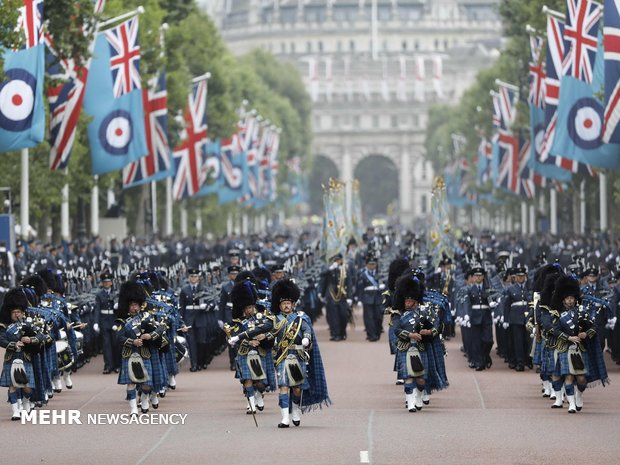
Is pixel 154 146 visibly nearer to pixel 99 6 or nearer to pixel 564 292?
pixel 99 6

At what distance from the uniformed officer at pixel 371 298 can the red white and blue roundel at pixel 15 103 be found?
7.59m

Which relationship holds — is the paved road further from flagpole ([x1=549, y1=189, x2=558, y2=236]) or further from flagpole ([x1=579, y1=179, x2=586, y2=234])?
flagpole ([x1=549, y1=189, x2=558, y2=236])

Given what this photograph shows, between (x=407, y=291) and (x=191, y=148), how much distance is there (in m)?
47.4

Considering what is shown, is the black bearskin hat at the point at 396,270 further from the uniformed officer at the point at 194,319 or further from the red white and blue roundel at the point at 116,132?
the red white and blue roundel at the point at 116,132

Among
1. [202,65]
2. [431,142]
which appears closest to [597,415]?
[202,65]

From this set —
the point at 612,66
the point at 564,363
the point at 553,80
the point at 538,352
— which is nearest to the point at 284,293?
the point at 564,363

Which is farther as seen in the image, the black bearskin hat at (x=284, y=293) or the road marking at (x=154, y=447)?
the black bearskin hat at (x=284, y=293)

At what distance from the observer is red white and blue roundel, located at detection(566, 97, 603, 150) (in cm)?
5053

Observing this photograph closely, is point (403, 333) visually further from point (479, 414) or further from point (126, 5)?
point (126, 5)

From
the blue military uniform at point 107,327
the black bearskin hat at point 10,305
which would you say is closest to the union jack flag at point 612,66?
the blue military uniform at point 107,327

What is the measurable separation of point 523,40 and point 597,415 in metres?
56.2

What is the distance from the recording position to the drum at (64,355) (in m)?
26.1

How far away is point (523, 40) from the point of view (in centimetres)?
7894

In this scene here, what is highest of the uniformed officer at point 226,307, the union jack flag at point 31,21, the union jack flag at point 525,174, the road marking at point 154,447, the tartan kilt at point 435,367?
the union jack flag at point 31,21
